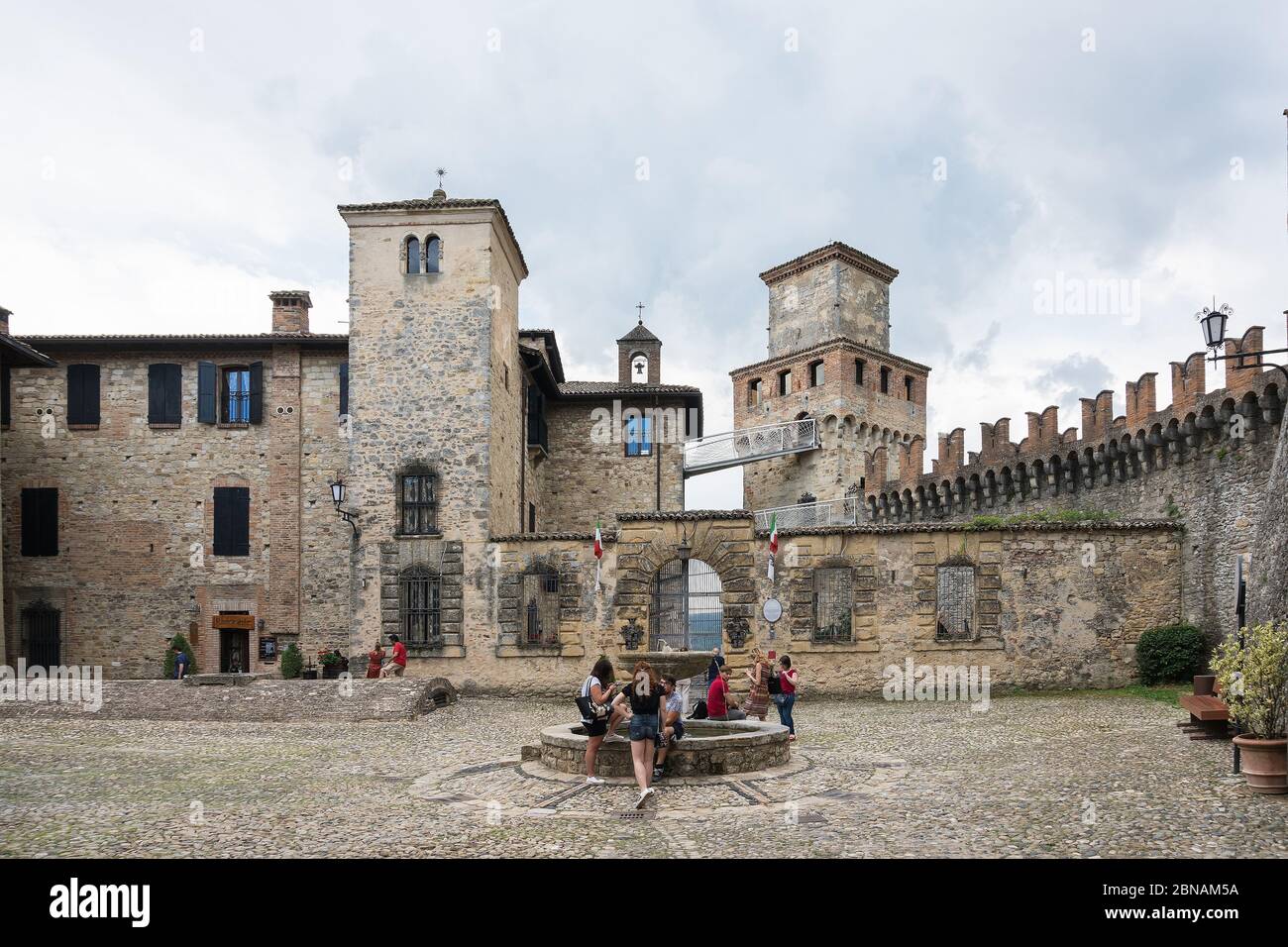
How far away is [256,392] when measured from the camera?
27172mm

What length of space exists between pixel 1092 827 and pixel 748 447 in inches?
1276

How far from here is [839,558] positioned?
21.5 meters

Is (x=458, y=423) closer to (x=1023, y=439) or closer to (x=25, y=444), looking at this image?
(x=25, y=444)

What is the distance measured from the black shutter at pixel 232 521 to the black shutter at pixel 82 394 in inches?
166

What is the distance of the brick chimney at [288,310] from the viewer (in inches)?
1095

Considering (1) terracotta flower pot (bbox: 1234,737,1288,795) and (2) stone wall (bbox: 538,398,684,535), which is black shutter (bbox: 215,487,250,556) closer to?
(2) stone wall (bbox: 538,398,684,535)

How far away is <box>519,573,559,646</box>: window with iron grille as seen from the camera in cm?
2250

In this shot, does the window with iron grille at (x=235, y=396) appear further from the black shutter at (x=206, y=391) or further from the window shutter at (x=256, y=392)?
the black shutter at (x=206, y=391)

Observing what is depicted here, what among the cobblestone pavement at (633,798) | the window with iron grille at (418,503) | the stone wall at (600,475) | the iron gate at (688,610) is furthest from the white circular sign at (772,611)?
the stone wall at (600,475)

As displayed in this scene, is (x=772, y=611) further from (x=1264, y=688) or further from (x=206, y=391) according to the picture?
(x=206, y=391)

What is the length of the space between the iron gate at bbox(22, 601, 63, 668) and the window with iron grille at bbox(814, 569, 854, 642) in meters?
20.0

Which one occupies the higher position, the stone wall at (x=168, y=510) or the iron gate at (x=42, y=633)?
the stone wall at (x=168, y=510)

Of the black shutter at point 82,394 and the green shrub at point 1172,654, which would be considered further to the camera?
the black shutter at point 82,394

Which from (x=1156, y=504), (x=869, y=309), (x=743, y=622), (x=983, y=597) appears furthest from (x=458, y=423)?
(x=869, y=309)
